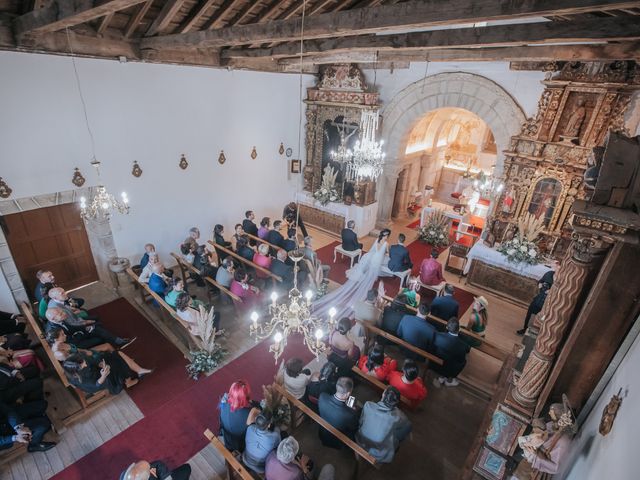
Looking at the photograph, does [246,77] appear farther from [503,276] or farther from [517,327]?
[517,327]

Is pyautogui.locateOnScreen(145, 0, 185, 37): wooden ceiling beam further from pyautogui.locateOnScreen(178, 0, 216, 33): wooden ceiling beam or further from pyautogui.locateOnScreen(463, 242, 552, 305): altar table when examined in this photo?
pyautogui.locateOnScreen(463, 242, 552, 305): altar table

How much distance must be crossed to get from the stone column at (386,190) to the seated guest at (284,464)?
8.73 metres

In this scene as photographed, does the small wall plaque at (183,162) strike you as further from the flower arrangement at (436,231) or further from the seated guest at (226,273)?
the flower arrangement at (436,231)

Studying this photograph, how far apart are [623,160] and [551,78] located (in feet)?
19.2

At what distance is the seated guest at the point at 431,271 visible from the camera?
7750 mm

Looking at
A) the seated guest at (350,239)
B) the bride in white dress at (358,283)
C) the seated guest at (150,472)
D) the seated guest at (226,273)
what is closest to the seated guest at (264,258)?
the seated guest at (226,273)

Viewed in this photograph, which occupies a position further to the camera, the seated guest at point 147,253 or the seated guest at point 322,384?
the seated guest at point 147,253

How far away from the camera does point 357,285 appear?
816cm

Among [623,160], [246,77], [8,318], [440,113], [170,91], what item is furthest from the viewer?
[440,113]

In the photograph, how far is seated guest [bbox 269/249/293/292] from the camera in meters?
7.36

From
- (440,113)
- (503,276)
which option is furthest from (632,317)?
(440,113)

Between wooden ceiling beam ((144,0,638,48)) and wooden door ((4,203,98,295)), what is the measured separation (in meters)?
4.77

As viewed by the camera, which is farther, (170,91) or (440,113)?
(440,113)

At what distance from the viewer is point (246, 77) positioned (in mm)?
9203
